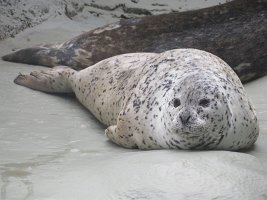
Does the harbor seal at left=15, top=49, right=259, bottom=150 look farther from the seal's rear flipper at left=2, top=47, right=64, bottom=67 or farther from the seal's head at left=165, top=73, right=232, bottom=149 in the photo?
the seal's rear flipper at left=2, top=47, right=64, bottom=67

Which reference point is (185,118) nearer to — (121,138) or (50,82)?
(121,138)

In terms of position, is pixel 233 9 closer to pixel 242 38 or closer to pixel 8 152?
pixel 242 38

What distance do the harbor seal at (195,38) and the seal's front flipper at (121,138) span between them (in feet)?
6.10

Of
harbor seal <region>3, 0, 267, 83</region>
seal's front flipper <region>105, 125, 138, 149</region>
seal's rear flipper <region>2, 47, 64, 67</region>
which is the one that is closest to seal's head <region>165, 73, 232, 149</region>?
seal's front flipper <region>105, 125, 138, 149</region>

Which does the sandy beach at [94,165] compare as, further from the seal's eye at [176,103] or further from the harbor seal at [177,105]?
the seal's eye at [176,103]

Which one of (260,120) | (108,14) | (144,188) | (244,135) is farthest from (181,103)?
(108,14)

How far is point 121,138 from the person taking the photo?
11.1 feet

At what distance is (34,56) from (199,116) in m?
3.17

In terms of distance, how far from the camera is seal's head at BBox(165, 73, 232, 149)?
9.42 feet

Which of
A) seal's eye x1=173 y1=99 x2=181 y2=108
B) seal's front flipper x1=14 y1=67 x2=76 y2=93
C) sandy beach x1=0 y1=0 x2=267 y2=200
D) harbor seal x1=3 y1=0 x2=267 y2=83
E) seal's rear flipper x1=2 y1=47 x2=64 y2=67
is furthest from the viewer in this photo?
seal's rear flipper x1=2 y1=47 x2=64 y2=67

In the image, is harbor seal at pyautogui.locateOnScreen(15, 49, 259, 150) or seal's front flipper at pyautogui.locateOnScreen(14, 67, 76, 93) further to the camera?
seal's front flipper at pyautogui.locateOnScreen(14, 67, 76, 93)

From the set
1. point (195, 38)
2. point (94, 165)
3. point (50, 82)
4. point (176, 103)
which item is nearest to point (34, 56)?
point (50, 82)

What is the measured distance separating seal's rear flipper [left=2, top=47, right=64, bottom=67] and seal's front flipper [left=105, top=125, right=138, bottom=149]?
7.70ft

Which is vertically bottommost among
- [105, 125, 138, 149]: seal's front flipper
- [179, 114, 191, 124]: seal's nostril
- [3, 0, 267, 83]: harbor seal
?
[105, 125, 138, 149]: seal's front flipper
